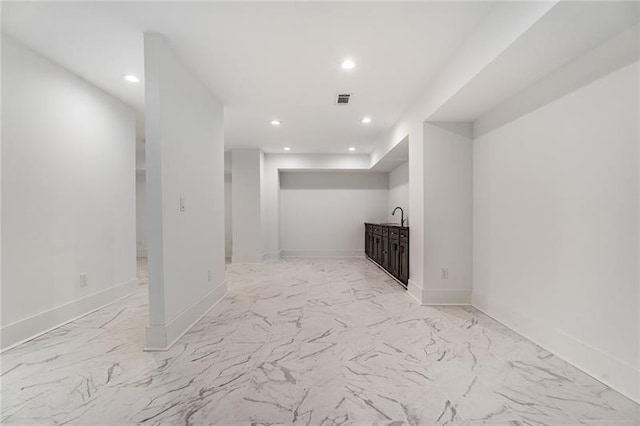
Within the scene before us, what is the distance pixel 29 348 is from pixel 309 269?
12.2ft

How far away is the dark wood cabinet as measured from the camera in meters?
3.81

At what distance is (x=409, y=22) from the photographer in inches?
76.9

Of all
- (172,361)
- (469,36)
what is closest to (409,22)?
(469,36)

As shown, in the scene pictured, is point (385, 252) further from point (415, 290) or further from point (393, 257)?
point (415, 290)

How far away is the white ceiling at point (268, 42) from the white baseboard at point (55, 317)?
2.24m

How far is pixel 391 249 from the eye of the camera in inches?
176

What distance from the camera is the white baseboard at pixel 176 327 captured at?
208 cm

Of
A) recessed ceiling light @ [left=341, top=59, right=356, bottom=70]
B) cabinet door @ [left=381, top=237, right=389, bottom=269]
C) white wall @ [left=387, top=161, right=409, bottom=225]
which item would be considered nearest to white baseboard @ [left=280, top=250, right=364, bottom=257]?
white wall @ [left=387, top=161, right=409, bottom=225]

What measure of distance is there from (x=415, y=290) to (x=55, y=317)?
366cm

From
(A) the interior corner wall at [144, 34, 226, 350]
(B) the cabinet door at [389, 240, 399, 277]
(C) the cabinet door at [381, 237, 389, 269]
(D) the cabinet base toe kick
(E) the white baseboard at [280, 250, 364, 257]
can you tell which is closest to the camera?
(A) the interior corner wall at [144, 34, 226, 350]

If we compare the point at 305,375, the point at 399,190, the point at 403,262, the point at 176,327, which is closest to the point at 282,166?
the point at 399,190

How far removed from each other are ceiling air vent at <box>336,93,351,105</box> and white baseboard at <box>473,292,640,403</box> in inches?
106

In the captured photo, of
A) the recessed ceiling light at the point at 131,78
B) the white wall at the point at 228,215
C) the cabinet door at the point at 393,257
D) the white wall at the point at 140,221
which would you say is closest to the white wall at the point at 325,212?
the white wall at the point at 228,215

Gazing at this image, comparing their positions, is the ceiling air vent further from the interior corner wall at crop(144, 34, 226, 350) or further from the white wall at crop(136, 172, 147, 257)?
the white wall at crop(136, 172, 147, 257)
